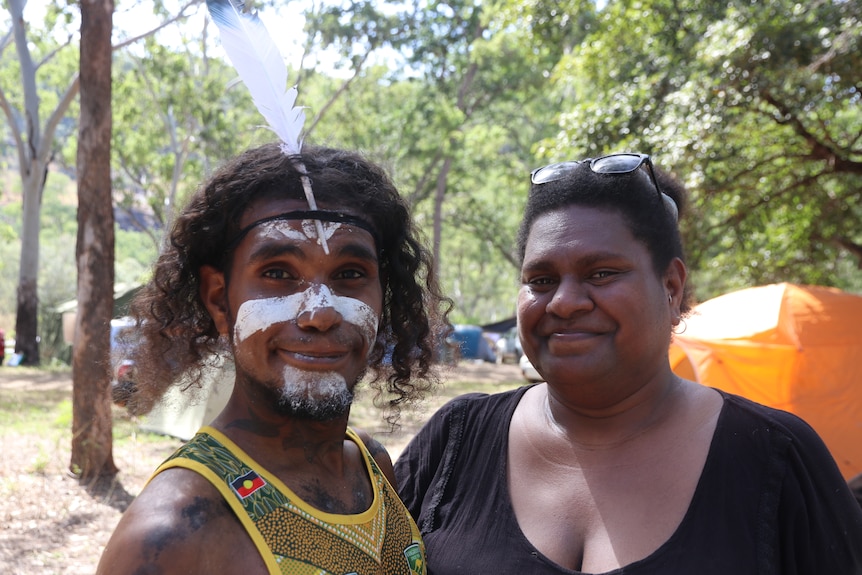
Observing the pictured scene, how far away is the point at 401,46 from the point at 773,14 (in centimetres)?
1218

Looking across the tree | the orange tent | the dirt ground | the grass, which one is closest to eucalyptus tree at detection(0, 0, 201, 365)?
the tree

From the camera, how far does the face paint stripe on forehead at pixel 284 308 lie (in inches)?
65.9

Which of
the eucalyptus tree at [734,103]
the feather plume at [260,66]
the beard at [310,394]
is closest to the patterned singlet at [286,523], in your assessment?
the beard at [310,394]

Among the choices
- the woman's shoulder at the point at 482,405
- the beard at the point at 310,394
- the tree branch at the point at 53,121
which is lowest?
the woman's shoulder at the point at 482,405

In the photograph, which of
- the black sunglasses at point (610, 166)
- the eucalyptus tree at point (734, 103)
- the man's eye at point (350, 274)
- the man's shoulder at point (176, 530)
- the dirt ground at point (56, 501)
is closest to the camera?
the man's shoulder at point (176, 530)

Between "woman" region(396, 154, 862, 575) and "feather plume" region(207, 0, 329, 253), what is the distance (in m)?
0.70

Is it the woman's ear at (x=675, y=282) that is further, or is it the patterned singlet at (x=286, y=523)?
the woman's ear at (x=675, y=282)

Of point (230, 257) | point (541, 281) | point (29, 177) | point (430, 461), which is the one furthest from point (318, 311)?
point (29, 177)

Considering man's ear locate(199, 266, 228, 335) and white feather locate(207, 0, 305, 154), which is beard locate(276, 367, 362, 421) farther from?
white feather locate(207, 0, 305, 154)

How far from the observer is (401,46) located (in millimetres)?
18312

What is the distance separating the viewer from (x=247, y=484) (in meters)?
1.54

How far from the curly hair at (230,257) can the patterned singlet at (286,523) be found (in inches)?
15.4

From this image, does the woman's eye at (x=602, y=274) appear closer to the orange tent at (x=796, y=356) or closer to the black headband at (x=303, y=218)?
the black headband at (x=303, y=218)

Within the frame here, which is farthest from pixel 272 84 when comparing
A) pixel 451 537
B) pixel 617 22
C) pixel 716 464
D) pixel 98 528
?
pixel 617 22
